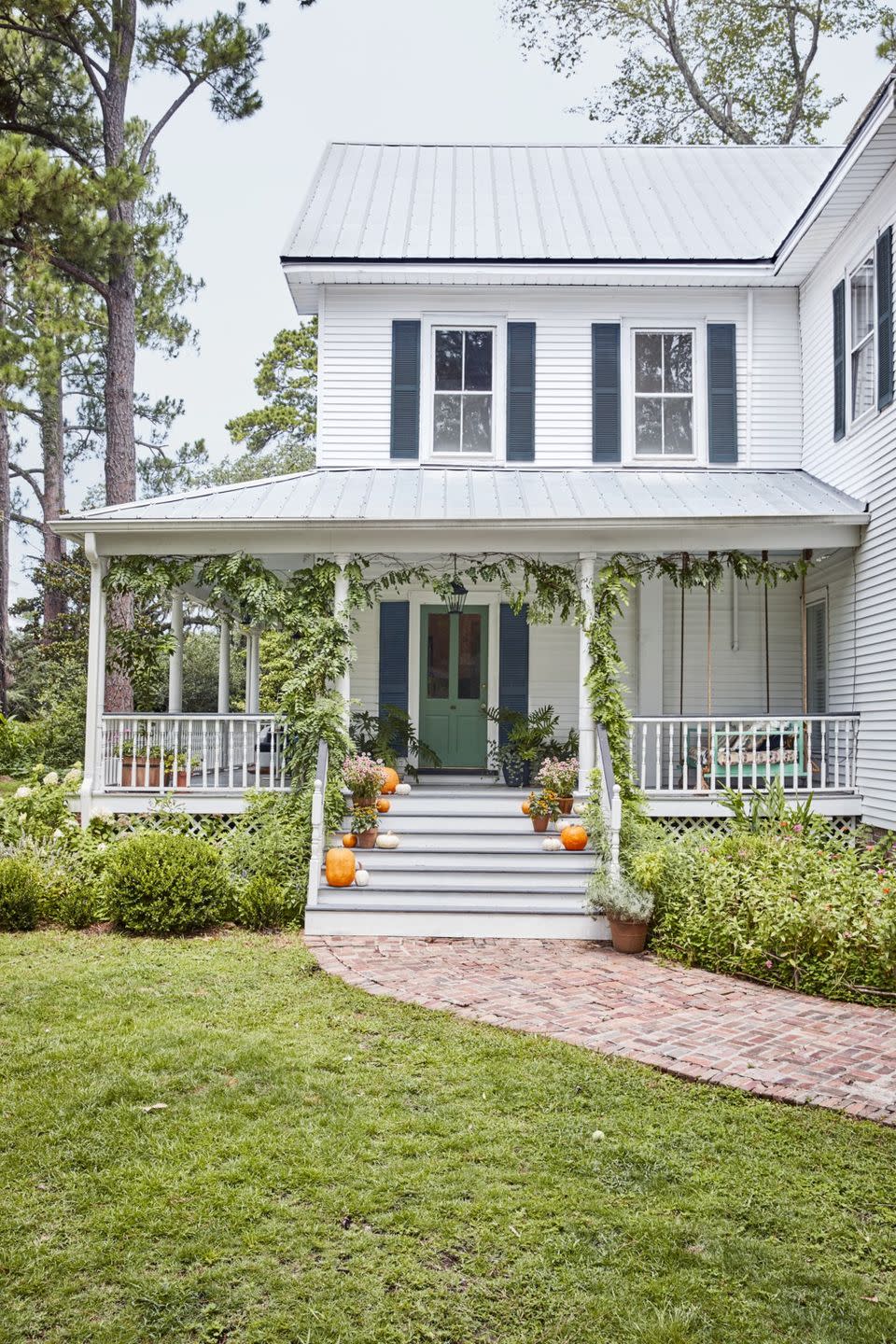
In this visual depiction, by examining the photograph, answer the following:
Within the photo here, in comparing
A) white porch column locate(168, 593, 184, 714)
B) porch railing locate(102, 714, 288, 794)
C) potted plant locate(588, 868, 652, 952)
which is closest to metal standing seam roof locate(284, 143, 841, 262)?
white porch column locate(168, 593, 184, 714)

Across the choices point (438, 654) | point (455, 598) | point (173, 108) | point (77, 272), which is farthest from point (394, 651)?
point (173, 108)

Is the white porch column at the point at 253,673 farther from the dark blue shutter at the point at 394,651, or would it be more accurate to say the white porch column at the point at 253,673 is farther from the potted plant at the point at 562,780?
the potted plant at the point at 562,780

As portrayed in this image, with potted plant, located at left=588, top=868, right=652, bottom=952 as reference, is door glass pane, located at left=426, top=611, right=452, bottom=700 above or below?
above

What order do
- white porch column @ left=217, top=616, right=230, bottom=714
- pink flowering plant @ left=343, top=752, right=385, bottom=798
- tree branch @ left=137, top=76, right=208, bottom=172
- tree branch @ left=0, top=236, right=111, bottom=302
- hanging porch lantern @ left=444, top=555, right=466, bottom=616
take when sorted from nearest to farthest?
pink flowering plant @ left=343, top=752, right=385, bottom=798 < hanging porch lantern @ left=444, top=555, right=466, bottom=616 < white porch column @ left=217, top=616, right=230, bottom=714 < tree branch @ left=0, top=236, right=111, bottom=302 < tree branch @ left=137, top=76, right=208, bottom=172

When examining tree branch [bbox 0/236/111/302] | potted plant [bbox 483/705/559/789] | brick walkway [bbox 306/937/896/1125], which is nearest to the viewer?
brick walkway [bbox 306/937/896/1125]

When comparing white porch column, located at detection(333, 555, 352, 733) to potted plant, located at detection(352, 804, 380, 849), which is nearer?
potted plant, located at detection(352, 804, 380, 849)

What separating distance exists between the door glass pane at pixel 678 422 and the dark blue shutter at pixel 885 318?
288 centimetres

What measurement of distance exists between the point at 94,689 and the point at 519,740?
4684 mm

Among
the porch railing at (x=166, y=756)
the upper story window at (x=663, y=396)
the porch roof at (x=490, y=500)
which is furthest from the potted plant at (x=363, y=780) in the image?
the upper story window at (x=663, y=396)

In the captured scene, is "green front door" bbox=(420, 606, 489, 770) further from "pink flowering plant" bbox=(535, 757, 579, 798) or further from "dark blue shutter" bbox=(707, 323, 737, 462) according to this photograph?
"dark blue shutter" bbox=(707, 323, 737, 462)

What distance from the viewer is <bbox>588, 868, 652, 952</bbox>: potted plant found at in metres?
8.25

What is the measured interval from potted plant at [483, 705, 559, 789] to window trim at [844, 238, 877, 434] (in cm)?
458

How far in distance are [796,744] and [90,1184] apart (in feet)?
26.9

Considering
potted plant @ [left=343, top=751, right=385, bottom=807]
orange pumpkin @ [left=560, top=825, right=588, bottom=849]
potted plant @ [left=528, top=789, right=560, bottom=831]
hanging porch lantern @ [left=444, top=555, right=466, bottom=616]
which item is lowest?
orange pumpkin @ [left=560, top=825, right=588, bottom=849]
